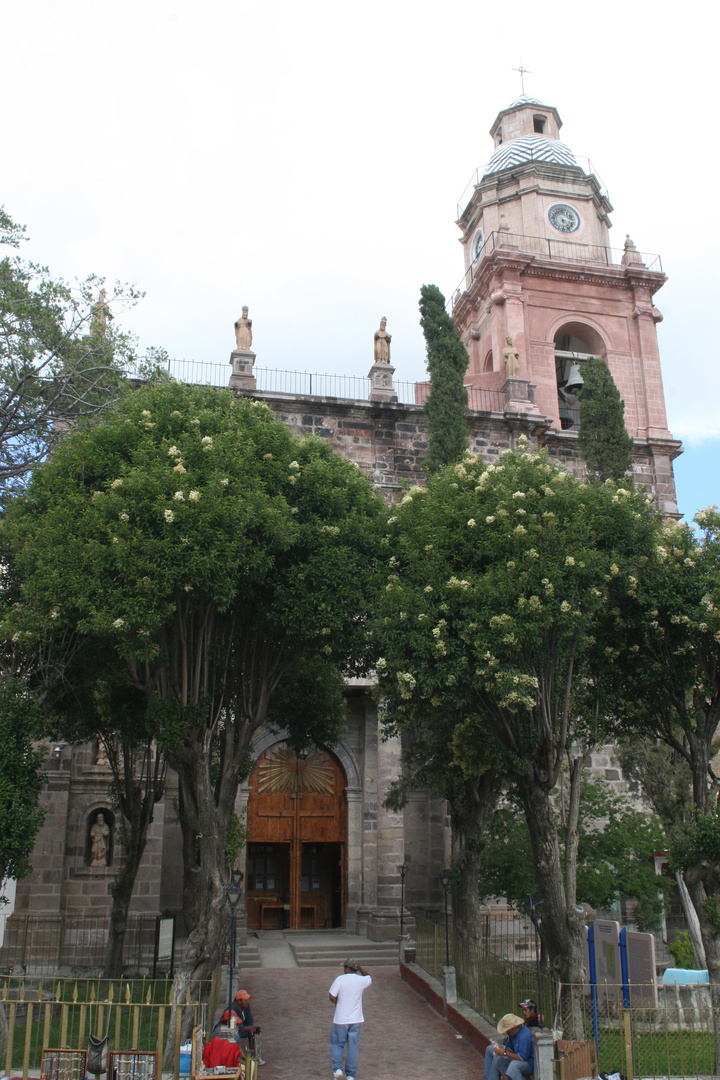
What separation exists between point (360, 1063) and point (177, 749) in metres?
4.92

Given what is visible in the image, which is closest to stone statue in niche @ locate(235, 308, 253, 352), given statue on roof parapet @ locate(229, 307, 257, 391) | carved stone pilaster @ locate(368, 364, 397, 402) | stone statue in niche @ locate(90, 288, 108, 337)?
statue on roof parapet @ locate(229, 307, 257, 391)

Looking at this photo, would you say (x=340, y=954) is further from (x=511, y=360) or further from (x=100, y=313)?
(x=511, y=360)

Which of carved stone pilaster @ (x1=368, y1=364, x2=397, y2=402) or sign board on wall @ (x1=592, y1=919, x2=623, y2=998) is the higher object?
carved stone pilaster @ (x1=368, y1=364, x2=397, y2=402)

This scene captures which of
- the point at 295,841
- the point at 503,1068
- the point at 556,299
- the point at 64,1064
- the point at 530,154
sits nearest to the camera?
the point at 64,1064

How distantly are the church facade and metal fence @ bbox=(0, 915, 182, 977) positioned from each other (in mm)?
240

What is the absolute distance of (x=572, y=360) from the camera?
104 feet

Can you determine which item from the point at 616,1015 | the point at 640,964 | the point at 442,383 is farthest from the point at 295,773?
the point at 616,1015

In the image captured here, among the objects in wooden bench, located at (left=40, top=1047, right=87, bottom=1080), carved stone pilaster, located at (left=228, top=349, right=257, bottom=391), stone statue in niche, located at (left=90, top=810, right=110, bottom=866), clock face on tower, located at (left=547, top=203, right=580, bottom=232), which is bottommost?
wooden bench, located at (left=40, top=1047, right=87, bottom=1080)

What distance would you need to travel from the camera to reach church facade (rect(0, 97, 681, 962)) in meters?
20.6

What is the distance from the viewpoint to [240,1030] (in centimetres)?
1066

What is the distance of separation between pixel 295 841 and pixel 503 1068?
565 inches

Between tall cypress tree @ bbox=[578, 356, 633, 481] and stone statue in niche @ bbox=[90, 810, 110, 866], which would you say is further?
tall cypress tree @ bbox=[578, 356, 633, 481]

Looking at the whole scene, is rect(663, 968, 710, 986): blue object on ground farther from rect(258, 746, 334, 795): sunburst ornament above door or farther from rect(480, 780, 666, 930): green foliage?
rect(258, 746, 334, 795): sunburst ornament above door

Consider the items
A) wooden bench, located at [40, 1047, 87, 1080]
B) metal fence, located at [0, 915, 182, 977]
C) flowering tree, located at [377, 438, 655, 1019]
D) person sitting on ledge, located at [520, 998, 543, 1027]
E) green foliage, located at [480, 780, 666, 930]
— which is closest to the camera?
wooden bench, located at [40, 1047, 87, 1080]
